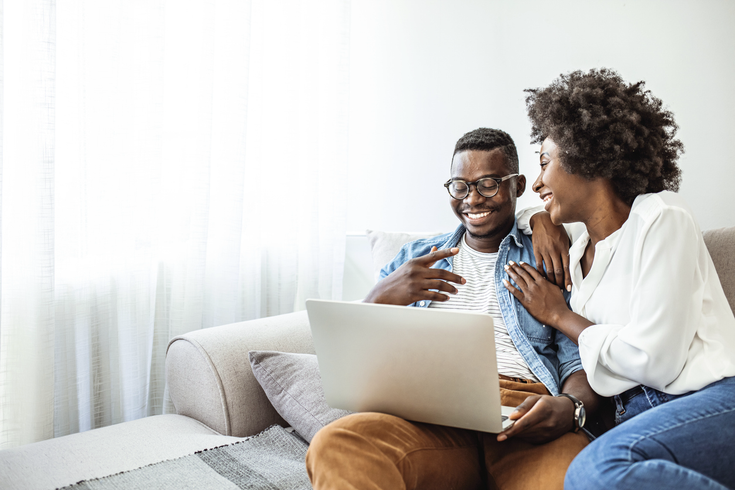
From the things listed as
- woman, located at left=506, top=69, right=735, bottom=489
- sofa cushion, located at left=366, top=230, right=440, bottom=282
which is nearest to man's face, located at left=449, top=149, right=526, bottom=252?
woman, located at left=506, top=69, right=735, bottom=489

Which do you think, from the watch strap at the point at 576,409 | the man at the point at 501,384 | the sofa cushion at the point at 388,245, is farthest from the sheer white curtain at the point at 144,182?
the watch strap at the point at 576,409

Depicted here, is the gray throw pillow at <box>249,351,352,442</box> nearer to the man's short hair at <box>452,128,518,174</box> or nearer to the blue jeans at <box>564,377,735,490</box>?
the blue jeans at <box>564,377,735,490</box>

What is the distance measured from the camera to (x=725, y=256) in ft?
4.23

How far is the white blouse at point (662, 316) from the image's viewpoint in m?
1.01

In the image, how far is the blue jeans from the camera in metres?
0.85

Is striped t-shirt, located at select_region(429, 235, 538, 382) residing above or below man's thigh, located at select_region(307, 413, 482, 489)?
above

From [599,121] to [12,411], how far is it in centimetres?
157

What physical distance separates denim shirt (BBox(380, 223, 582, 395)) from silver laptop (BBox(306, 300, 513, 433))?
0.72ft

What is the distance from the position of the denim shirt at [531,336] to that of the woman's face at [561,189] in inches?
7.5

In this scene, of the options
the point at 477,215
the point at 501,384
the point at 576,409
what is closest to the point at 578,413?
the point at 576,409

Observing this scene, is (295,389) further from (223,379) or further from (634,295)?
(634,295)

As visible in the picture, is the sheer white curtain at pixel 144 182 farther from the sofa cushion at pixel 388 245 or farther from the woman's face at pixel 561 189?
the woman's face at pixel 561 189

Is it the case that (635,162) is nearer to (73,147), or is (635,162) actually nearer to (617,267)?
(617,267)

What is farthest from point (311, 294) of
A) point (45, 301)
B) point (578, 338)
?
point (578, 338)
